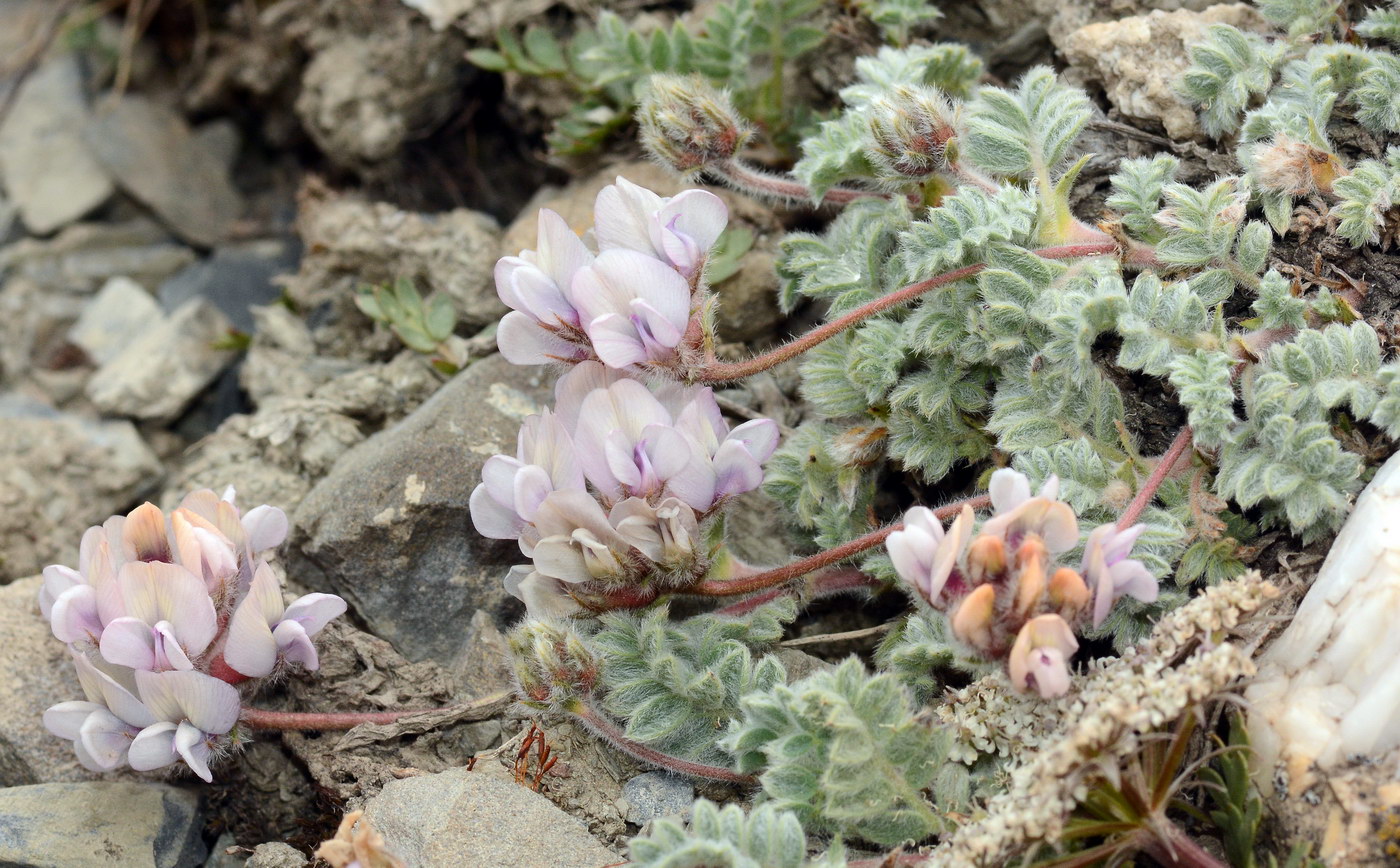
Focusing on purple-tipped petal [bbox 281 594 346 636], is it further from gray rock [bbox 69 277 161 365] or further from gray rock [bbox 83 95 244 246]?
gray rock [bbox 83 95 244 246]

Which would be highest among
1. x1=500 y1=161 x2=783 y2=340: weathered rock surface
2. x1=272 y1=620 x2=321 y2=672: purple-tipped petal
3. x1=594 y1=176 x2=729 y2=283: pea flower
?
x1=594 y1=176 x2=729 y2=283: pea flower

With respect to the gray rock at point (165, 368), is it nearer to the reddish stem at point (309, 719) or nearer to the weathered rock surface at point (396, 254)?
the weathered rock surface at point (396, 254)

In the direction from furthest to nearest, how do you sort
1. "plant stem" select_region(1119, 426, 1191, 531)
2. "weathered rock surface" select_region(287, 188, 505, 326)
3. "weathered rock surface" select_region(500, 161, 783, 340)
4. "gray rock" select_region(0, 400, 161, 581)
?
"weathered rock surface" select_region(287, 188, 505, 326)
"gray rock" select_region(0, 400, 161, 581)
"weathered rock surface" select_region(500, 161, 783, 340)
"plant stem" select_region(1119, 426, 1191, 531)

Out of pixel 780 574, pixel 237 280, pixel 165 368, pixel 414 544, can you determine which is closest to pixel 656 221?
pixel 780 574

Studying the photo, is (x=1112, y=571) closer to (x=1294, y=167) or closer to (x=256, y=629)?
(x=1294, y=167)

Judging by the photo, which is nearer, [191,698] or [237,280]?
[191,698]

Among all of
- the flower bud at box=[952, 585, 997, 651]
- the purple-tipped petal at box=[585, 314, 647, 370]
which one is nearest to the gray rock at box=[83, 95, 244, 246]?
the purple-tipped petal at box=[585, 314, 647, 370]

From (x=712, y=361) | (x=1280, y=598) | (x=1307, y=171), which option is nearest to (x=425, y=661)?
(x=712, y=361)
